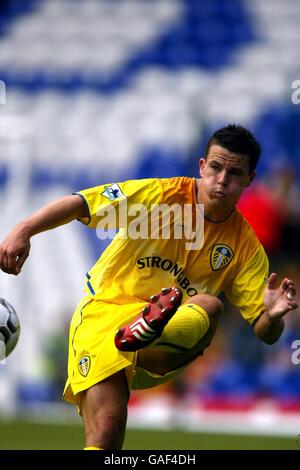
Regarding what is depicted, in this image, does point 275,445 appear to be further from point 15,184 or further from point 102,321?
point 15,184

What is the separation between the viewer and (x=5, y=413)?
12.1m

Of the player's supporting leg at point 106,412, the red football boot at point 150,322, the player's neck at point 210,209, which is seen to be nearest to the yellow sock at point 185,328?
the red football boot at point 150,322

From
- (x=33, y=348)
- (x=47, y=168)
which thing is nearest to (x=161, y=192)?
(x=33, y=348)

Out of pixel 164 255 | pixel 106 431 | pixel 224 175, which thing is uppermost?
pixel 224 175

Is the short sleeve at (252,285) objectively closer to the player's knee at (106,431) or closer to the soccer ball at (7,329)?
the player's knee at (106,431)

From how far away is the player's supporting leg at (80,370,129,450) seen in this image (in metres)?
4.72

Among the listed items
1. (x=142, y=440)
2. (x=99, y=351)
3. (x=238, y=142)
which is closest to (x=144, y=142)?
(x=142, y=440)

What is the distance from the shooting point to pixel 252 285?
5270mm

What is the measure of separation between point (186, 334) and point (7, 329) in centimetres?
101

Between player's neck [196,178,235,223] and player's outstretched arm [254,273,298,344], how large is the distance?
465mm

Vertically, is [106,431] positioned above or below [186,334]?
below

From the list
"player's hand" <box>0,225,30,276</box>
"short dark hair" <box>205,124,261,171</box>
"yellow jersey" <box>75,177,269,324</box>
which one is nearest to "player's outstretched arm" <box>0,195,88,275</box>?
"player's hand" <box>0,225,30,276</box>

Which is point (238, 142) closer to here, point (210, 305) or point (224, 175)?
point (224, 175)

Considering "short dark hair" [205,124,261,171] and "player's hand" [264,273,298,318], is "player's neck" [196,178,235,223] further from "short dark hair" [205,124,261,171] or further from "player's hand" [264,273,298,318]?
"player's hand" [264,273,298,318]
